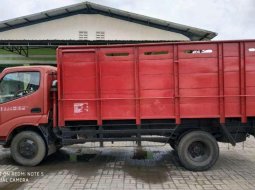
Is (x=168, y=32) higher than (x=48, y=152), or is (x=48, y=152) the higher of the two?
(x=168, y=32)

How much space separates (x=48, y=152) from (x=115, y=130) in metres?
1.78

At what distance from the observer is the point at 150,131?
8.05 m

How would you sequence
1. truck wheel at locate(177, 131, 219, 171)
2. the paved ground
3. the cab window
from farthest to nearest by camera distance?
the cab window < truck wheel at locate(177, 131, 219, 171) < the paved ground

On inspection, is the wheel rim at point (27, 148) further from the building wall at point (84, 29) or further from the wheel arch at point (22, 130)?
the building wall at point (84, 29)

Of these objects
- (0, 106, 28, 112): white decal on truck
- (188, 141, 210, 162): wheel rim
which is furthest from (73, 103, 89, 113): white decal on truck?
(188, 141, 210, 162): wheel rim

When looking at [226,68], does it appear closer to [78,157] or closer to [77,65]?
[77,65]

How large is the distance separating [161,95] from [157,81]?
32cm

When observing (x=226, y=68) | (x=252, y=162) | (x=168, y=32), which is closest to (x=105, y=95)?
(x=226, y=68)

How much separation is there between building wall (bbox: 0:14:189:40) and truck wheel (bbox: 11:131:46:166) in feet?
47.6

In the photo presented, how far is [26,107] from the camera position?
8398 mm

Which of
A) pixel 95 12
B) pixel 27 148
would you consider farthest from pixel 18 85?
pixel 95 12

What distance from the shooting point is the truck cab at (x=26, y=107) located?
8375 millimetres

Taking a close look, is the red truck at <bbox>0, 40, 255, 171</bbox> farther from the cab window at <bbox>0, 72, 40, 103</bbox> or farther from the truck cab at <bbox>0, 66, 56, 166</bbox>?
the cab window at <bbox>0, 72, 40, 103</bbox>

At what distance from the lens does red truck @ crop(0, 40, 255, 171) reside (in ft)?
→ 25.7
